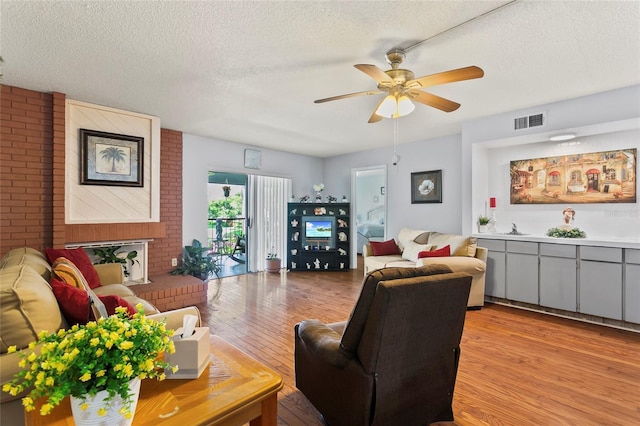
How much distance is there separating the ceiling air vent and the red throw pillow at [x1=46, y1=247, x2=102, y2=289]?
5369 millimetres

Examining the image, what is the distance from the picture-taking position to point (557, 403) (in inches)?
82.0

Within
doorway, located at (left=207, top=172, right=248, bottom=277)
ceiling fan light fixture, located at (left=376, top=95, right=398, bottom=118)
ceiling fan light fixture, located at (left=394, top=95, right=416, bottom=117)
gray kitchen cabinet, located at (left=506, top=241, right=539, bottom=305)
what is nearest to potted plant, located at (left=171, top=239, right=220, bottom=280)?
doorway, located at (left=207, top=172, right=248, bottom=277)

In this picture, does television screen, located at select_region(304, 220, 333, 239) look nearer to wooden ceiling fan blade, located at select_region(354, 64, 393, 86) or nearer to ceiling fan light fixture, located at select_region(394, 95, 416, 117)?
ceiling fan light fixture, located at select_region(394, 95, 416, 117)

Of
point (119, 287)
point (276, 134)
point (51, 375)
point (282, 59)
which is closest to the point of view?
point (51, 375)

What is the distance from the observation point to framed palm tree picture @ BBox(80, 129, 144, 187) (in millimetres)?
3875

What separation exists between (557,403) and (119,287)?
3981 millimetres

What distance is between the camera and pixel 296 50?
2.55 m

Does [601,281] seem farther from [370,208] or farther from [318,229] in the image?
[370,208]

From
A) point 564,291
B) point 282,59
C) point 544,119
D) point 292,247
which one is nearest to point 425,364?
point 282,59

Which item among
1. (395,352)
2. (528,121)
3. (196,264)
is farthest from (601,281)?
(196,264)

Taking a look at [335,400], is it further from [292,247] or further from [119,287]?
[292,247]

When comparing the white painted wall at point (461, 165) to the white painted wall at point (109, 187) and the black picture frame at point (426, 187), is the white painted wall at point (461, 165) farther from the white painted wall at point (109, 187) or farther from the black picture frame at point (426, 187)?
the white painted wall at point (109, 187)

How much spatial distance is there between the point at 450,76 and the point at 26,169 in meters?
4.46

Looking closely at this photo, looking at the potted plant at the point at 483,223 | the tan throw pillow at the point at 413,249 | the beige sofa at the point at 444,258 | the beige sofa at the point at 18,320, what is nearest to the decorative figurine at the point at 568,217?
the potted plant at the point at 483,223
